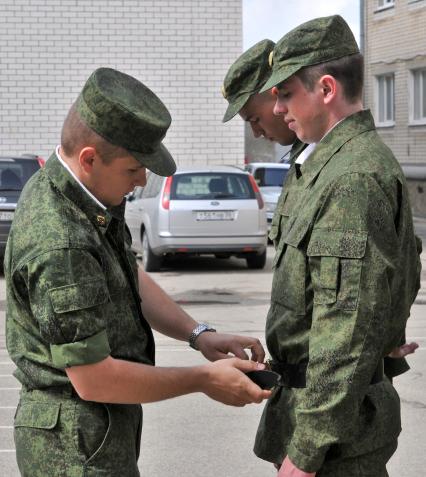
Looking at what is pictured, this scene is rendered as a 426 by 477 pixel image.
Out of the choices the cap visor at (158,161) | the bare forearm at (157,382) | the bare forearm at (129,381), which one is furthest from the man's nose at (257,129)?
the bare forearm at (129,381)

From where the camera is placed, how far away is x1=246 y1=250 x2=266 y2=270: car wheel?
16312 millimetres

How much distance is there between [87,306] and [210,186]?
1345cm

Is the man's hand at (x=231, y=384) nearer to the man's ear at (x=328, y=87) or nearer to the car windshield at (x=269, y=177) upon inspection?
the man's ear at (x=328, y=87)

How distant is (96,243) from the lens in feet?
8.68

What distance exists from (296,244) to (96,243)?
530mm

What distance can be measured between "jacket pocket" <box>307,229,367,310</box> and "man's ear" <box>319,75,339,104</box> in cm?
38

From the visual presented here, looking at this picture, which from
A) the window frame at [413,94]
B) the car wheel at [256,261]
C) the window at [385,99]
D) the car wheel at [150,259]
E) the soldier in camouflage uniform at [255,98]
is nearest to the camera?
the soldier in camouflage uniform at [255,98]

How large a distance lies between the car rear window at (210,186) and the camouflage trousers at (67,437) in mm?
12988

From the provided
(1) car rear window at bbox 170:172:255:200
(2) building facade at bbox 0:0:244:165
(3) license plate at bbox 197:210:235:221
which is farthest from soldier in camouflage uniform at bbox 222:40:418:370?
(2) building facade at bbox 0:0:244:165

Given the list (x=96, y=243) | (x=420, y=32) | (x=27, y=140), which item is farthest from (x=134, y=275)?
(x=420, y=32)

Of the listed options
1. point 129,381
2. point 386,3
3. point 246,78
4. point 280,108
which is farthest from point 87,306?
point 386,3

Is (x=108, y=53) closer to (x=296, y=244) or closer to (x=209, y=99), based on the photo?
(x=209, y=99)

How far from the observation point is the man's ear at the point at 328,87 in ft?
9.09

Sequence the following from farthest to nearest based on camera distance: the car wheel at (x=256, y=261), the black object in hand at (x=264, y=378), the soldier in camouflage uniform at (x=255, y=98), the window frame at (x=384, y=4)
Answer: the window frame at (x=384, y=4), the car wheel at (x=256, y=261), the soldier in camouflage uniform at (x=255, y=98), the black object in hand at (x=264, y=378)
